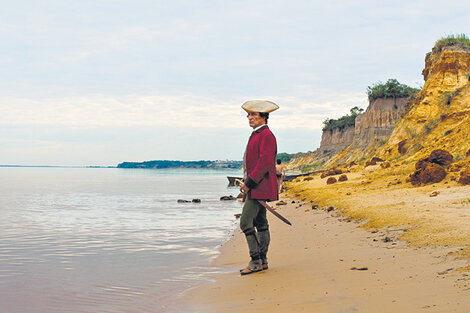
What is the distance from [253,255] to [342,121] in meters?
98.0

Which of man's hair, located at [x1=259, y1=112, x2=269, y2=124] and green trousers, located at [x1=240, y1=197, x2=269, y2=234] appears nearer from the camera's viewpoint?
green trousers, located at [x1=240, y1=197, x2=269, y2=234]

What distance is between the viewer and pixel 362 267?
19.2ft

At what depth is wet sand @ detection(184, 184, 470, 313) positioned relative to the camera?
14.1 feet

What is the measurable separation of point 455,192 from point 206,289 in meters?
9.61

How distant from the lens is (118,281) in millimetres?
6668

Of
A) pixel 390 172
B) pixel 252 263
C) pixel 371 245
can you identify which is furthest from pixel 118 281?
pixel 390 172

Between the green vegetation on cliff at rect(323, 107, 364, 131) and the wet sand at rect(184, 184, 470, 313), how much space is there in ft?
302

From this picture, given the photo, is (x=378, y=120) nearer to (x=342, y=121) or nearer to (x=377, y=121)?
(x=377, y=121)

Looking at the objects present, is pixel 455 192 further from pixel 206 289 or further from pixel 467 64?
pixel 467 64

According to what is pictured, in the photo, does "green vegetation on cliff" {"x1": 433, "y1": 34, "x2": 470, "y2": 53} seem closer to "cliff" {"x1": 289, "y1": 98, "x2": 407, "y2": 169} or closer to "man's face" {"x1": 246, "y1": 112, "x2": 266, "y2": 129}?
"cliff" {"x1": 289, "y1": 98, "x2": 407, "y2": 169}

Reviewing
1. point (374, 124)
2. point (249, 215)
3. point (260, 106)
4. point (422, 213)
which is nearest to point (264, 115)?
point (260, 106)

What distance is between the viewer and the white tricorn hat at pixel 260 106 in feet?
21.7

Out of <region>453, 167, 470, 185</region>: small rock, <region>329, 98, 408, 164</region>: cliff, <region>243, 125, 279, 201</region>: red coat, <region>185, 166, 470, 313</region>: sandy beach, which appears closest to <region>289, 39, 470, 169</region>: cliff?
<region>453, 167, 470, 185</region>: small rock

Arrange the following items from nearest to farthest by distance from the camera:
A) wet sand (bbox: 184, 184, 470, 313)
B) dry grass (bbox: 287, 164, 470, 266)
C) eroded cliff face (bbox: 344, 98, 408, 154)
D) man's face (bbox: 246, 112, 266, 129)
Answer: wet sand (bbox: 184, 184, 470, 313), man's face (bbox: 246, 112, 266, 129), dry grass (bbox: 287, 164, 470, 266), eroded cliff face (bbox: 344, 98, 408, 154)
